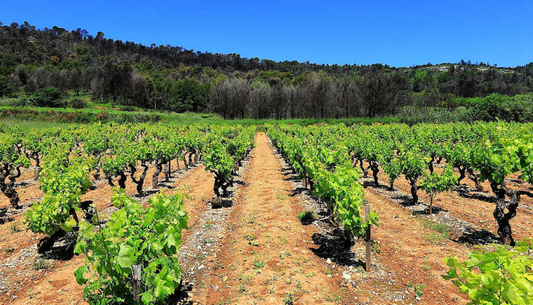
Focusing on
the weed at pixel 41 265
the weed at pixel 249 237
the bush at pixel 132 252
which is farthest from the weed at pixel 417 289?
the weed at pixel 41 265

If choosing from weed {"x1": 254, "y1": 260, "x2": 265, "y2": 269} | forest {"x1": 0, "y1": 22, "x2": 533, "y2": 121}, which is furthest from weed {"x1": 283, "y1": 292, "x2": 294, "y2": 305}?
forest {"x1": 0, "y1": 22, "x2": 533, "y2": 121}

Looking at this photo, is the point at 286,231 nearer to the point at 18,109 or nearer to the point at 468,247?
the point at 468,247

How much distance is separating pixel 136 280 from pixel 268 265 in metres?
3.76

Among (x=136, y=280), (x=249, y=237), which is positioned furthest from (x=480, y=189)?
(x=136, y=280)

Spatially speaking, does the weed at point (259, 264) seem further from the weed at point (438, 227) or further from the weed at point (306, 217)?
the weed at point (438, 227)

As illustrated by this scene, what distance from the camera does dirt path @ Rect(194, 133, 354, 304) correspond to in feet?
19.8

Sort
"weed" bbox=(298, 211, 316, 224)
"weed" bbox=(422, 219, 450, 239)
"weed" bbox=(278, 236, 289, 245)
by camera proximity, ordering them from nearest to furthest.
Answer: "weed" bbox=(278, 236, 289, 245), "weed" bbox=(422, 219, 450, 239), "weed" bbox=(298, 211, 316, 224)

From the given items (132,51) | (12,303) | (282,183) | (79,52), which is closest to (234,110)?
(282,183)

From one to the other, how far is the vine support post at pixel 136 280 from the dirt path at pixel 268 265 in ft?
6.57

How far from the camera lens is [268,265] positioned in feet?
23.8

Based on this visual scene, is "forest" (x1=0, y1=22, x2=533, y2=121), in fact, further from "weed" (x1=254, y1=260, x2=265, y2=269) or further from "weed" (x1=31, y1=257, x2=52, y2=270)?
"weed" (x1=31, y1=257, x2=52, y2=270)

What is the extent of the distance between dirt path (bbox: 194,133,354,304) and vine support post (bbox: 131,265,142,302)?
2.00 m

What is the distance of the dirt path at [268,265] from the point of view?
237 inches

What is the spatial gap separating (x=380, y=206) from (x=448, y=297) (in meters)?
6.04
